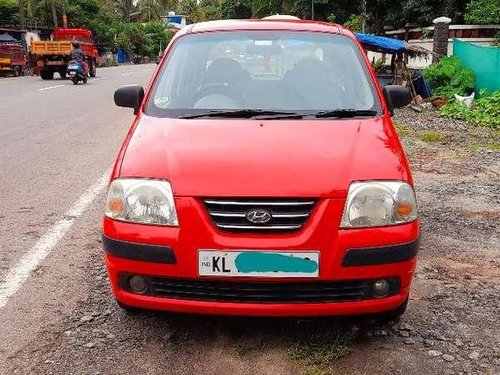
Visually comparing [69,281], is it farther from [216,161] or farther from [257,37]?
[257,37]

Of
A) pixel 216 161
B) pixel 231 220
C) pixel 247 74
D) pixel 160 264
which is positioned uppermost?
pixel 247 74

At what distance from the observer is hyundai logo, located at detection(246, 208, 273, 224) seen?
8.80ft

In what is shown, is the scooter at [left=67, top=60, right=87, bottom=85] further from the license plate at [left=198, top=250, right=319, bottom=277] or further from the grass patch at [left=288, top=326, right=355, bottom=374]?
the license plate at [left=198, top=250, right=319, bottom=277]

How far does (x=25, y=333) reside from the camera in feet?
10.3

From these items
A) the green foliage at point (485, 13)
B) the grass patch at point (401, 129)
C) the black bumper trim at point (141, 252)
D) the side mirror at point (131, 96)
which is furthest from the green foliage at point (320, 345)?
the green foliage at point (485, 13)

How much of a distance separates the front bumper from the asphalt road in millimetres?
840

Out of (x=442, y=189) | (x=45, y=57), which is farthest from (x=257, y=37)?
(x=45, y=57)

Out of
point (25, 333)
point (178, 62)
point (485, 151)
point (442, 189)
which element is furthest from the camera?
point (485, 151)

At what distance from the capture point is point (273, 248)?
2.65 m

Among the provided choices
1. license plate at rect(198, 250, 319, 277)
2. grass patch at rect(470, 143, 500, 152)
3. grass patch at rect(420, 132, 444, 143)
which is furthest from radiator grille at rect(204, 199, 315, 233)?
grass patch at rect(420, 132, 444, 143)

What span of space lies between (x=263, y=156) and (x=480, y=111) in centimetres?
1144

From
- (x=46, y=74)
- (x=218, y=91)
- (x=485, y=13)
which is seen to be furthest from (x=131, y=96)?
(x=46, y=74)

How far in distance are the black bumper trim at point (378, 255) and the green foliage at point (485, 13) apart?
1857 centimetres

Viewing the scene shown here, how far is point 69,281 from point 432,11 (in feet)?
76.7
